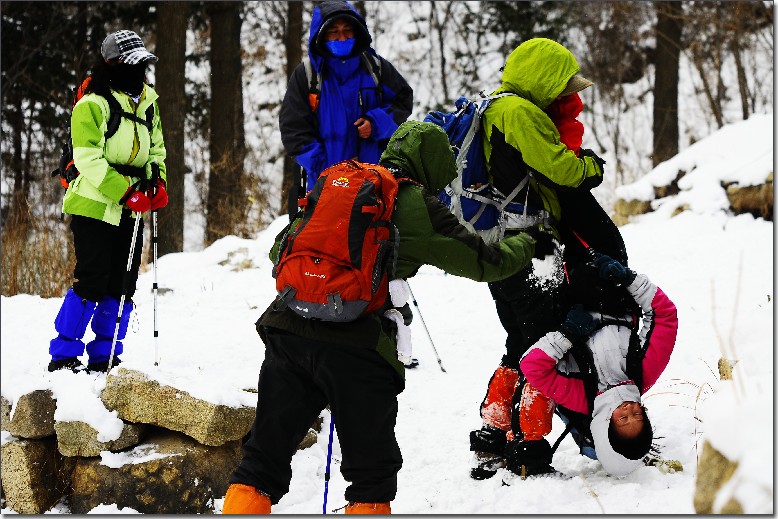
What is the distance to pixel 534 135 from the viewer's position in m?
3.16

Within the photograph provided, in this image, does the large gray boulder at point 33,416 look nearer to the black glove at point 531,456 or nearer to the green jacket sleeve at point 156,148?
the green jacket sleeve at point 156,148

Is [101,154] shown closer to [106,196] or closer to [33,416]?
[106,196]

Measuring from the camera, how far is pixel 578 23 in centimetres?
1770

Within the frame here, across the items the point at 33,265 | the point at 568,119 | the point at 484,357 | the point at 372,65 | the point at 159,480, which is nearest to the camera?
the point at 568,119

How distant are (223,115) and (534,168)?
940 centimetres

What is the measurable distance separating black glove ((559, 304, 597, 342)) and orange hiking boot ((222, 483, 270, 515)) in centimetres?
151

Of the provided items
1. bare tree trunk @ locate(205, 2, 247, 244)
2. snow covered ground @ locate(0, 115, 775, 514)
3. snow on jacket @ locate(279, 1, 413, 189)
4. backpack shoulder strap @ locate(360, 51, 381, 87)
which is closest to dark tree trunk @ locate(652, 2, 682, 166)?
snow covered ground @ locate(0, 115, 775, 514)

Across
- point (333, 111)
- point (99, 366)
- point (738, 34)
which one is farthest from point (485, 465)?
point (738, 34)

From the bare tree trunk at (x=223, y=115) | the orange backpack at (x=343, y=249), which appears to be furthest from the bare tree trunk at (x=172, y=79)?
the orange backpack at (x=343, y=249)

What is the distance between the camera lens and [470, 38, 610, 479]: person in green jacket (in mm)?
3176

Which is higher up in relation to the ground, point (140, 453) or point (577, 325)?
point (577, 325)

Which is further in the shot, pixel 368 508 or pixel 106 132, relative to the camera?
pixel 106 132

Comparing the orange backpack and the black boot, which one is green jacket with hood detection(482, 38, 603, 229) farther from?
the black boot

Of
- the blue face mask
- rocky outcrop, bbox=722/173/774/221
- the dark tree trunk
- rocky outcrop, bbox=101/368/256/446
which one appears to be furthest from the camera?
the dark tree trunk
